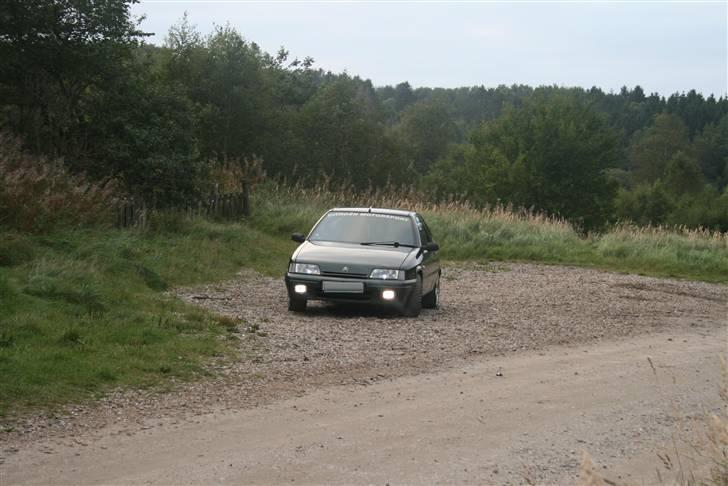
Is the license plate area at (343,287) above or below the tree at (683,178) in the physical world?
above

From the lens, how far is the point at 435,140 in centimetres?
10788

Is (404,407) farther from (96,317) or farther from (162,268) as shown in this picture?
(162,268)

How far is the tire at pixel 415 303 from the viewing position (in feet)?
44.7

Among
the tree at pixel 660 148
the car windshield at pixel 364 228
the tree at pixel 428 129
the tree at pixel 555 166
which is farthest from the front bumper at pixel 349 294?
the tree at pixel 660 148

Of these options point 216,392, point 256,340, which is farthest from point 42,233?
point 216,392

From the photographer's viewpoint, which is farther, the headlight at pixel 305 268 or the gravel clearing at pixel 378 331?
the headlight at pixel 305 268

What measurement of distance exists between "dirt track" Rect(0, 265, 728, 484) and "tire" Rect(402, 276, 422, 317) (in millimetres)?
232

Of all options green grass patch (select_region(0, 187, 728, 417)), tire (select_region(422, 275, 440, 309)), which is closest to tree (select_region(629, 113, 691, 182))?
green grass patch (select_region(0, 187, 728, 417))

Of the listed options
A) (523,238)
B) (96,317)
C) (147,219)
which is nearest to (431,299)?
(96,317)

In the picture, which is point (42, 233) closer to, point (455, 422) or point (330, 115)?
point (455, 422)

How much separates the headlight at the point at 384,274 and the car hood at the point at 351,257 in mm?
56

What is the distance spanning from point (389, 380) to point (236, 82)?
119 feet

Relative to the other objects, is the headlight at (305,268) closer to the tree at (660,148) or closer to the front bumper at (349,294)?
the front bumper at (349,294)

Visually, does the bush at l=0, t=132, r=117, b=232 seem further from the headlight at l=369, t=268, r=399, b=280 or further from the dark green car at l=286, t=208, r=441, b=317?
the headlight at l=369, t=268, r=399, b=280
